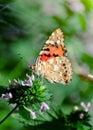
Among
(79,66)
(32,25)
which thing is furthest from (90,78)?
(32,25)

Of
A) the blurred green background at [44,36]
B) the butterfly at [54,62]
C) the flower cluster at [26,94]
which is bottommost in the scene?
the flower cluster at [26,94]

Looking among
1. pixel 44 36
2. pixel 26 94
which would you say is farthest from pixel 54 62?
pixel 44 36

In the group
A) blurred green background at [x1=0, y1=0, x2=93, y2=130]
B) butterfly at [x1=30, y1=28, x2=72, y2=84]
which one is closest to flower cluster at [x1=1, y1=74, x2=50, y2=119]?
butterfly at [x1=30, y1=28, x2=72, y2=84]

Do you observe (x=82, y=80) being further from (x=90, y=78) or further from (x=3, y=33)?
(x=3, y=33)

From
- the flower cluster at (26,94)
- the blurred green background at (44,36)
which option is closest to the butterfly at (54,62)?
the flower cluster at (26,94)

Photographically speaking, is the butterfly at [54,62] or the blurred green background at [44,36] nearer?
the butterfly at [54,62]

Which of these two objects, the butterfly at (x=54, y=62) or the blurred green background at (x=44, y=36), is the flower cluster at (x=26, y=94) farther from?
the blurred green background at (x=44, y=36)
